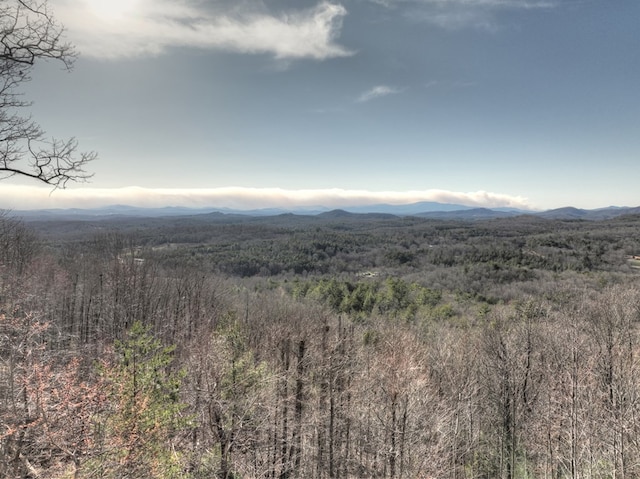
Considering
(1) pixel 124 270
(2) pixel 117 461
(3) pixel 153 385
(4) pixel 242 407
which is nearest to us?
(2) pixel 117 461

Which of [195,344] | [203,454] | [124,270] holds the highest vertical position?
[124,270]

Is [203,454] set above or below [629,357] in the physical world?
below

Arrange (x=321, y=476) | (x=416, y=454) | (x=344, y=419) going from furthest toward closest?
1. (x=344, y=419)
2. (x=321, y=476)
3. (x=416, y=454)

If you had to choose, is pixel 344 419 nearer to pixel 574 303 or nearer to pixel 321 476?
pixel 321 476

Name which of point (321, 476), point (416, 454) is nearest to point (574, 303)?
point (416, 454)

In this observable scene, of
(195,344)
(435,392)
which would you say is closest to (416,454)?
(435,392)

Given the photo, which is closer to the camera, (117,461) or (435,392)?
(117,461)
